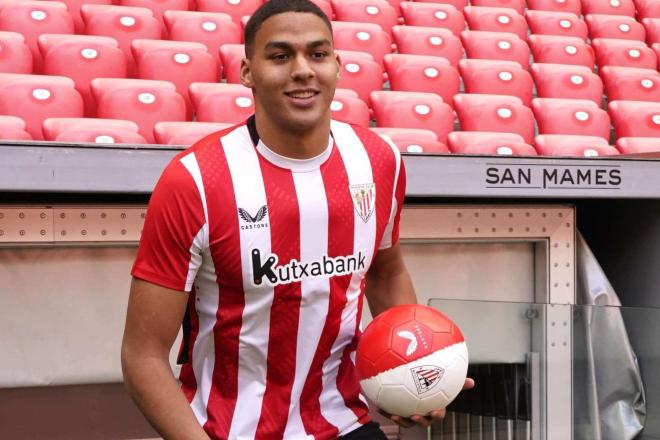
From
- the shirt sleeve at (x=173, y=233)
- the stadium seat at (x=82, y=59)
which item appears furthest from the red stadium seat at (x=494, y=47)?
the shirt sleeve at (x=173, y=233)

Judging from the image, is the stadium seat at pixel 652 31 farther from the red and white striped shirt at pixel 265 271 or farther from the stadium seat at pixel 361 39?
the red and white striped shirt at pixel 265 271

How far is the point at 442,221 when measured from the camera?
3918 mm

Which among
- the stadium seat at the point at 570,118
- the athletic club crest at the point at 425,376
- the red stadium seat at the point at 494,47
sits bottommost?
the athletic club crest at the point at 425,376

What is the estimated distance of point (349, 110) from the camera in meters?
5.01

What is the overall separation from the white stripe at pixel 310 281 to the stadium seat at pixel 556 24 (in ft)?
20.0

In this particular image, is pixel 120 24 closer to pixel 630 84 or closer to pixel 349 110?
pixel 349 110

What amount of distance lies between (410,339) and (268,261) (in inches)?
15.9

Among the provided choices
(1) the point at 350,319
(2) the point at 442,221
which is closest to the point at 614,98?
(2) the point at 442,221

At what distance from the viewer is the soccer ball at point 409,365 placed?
2.21 m

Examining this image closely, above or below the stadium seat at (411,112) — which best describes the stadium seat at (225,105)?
above

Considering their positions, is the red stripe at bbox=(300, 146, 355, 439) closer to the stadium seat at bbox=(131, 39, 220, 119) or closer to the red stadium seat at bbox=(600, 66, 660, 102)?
the stadium seat at bbox=(131, 39, 220, 119)

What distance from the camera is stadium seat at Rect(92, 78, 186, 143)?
469 cm

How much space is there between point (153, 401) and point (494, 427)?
2.14 meters

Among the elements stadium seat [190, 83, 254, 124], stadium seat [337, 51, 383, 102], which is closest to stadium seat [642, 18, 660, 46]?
stadium seat [337, 51, 383, 102]
